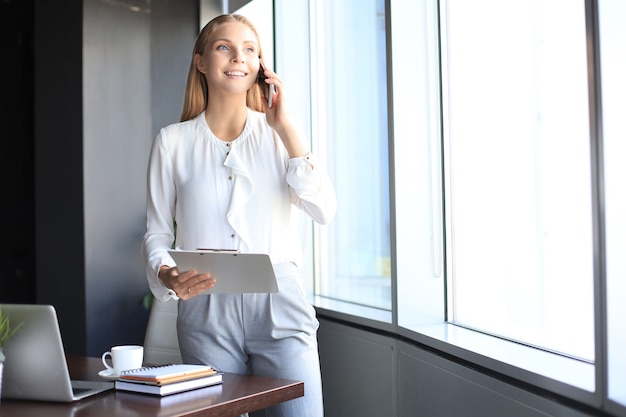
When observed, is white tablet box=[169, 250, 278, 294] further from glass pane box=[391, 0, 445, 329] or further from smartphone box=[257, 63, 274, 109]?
glass pane box=[391, 0, 445, 329]

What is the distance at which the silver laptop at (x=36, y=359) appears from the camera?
1.60 meters

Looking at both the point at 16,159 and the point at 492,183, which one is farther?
the point at 16,159

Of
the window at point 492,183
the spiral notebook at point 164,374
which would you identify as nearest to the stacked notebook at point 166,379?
the spiral notebook at point 164,374

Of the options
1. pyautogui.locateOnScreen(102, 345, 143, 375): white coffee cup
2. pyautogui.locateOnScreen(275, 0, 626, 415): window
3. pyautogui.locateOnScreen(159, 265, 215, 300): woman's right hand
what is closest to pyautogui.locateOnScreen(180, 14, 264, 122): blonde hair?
pyautogui.locateOnScreen(275, 0, 626, 415): window

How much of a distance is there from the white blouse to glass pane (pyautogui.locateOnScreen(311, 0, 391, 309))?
2.34ft

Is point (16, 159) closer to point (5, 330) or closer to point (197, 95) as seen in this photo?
point (197, 95)

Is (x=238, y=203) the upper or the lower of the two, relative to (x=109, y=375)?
upper

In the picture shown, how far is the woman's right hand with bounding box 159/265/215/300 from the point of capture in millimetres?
1863

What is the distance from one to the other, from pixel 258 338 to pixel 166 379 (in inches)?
16.3

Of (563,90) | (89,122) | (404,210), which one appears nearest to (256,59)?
(404,210)

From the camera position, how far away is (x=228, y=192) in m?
2.12

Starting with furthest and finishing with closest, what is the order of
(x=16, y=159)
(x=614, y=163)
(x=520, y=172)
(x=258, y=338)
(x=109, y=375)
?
(x=16, y=159) → (x=520, y=172) → (x=258, y=338) → (x=109, y=375) → (x=614, y=163)

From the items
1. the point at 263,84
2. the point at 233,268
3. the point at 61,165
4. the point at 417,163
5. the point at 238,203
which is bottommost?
the point at 233,268

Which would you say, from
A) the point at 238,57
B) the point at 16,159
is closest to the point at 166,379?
the point at 238,57
